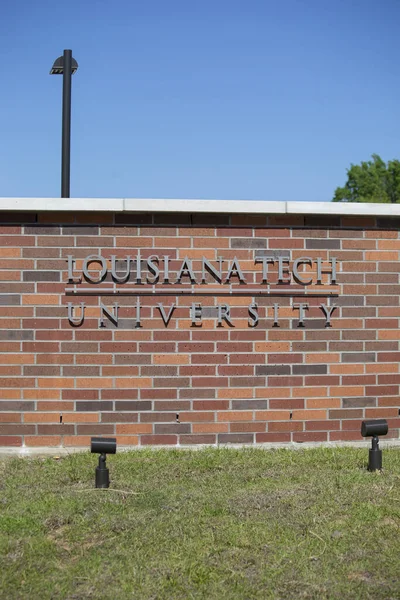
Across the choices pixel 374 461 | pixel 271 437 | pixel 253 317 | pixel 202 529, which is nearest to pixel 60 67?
pixel 253 317

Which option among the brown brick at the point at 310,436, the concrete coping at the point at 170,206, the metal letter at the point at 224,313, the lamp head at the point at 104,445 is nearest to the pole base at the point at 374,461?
the brown brick at the point at 310,436

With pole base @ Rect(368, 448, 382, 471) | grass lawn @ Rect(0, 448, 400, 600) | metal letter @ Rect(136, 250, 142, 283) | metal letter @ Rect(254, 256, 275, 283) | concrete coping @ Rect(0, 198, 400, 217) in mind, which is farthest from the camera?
metal letter @ Rect(254, 256, 275, 283)

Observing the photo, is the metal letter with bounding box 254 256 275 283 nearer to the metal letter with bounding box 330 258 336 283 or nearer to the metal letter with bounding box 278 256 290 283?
the metal letter with bounding box 278 256 290 283

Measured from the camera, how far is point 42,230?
7324 millimetres

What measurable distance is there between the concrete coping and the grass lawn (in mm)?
2270

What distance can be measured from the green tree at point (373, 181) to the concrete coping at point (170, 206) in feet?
141

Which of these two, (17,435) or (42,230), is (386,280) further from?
(17,435)

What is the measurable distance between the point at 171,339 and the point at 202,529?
2.62 metres

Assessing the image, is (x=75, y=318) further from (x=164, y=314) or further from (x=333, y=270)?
(x=333, y=270)

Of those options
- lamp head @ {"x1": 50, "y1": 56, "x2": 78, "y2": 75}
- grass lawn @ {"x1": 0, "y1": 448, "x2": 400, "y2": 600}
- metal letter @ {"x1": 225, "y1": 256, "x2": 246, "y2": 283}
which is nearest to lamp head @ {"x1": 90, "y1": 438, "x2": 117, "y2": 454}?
grass lawn @ {"x1": 0, "y1": 448, "x2": 400, "y2": 600}

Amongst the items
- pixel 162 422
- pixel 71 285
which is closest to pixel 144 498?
pixel 162 422

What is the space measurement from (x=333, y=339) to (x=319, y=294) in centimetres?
45

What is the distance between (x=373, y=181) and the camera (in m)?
50.1

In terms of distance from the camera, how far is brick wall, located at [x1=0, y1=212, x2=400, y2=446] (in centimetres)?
731
